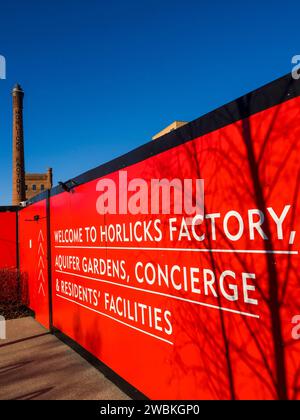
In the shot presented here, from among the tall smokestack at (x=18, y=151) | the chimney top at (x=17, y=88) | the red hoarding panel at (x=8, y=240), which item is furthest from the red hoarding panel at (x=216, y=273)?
the chimney top at (x=17, y=88)

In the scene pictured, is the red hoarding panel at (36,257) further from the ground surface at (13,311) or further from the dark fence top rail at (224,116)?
the dark fence top rail at (224,116)

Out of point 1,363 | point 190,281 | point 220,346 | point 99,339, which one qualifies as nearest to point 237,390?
point 220,346

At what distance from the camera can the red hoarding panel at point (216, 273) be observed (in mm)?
2826

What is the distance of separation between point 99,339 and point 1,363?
2.03m

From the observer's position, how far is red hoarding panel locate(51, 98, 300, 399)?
9.27 ft

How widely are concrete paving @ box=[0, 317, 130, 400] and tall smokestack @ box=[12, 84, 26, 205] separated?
24.1 m

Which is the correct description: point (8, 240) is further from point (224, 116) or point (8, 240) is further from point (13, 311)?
point (224, 116)

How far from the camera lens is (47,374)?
621 cm

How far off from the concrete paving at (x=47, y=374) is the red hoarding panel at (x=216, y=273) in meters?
0.45

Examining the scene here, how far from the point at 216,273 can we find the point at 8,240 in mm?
11794

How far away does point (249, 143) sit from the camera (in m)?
3.15

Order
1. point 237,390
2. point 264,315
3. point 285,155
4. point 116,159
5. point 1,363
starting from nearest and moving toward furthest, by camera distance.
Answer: point 285,155 < point 264,315 < point 237,390 < point 116,159 < point 1,363

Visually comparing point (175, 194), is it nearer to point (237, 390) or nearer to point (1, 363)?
point (237, 390)

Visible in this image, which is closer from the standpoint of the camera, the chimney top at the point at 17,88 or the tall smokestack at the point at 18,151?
the tall smokestack at the point at 18,151
